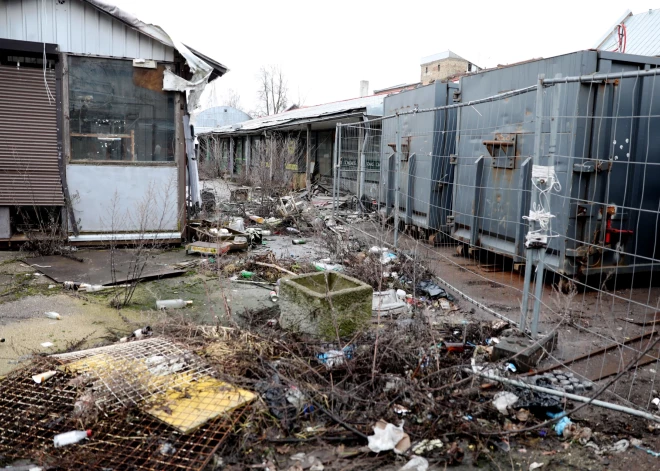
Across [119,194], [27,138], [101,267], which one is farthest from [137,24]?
[101,267]

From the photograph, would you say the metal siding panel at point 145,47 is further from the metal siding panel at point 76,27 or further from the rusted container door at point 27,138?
the rusted container door at point 27,138

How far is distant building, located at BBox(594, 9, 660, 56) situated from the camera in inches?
479

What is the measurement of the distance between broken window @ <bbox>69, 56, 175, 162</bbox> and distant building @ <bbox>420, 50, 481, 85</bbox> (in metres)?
13.1

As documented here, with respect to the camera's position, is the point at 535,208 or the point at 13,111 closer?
the point at 535,208

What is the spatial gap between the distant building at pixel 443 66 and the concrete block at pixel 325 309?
54.4ft

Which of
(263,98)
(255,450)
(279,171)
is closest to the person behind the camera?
(255,450)

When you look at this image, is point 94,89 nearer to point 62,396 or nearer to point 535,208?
point 62,396

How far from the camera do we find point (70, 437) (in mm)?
2988

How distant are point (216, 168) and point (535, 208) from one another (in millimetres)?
23878

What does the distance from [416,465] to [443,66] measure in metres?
20.2

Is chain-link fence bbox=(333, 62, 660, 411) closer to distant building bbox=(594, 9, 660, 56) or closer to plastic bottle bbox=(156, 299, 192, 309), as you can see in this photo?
plastic bottle bbox=(156, 299, 192, 309)

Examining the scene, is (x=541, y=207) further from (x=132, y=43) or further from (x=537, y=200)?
(x=132, y=43)

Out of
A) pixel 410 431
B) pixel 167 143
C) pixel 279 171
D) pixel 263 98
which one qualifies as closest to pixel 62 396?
pixel 410 431

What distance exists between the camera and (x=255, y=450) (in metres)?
2.98
